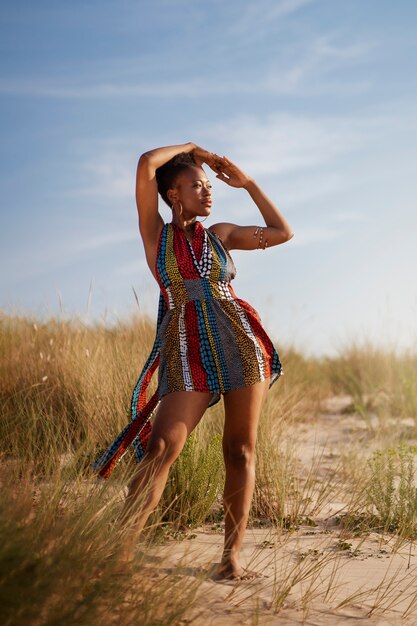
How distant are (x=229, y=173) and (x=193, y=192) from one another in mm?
386

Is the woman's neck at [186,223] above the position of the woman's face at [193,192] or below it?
below

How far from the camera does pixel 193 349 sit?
357cm

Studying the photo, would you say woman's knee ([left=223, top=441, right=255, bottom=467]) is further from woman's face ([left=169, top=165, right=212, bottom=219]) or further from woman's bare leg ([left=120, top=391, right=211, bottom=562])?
woman's face ([left=169, top=165, right=212, bottom=219])

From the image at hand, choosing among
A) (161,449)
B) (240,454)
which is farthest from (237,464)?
(161,449)

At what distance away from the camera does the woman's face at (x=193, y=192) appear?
Answer: 3.81m

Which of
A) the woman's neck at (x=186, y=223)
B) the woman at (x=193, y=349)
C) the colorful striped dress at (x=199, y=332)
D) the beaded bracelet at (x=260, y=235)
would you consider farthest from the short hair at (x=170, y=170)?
the beaded bracelet at (x=260, y=235)

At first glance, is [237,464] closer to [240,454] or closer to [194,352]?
[240,454]

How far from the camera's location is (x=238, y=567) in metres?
3.59

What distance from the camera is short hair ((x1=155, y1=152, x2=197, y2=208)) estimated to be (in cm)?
387

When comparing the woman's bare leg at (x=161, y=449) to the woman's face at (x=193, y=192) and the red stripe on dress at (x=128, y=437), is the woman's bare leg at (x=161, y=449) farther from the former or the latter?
the woman's face at (x=193, y=192)

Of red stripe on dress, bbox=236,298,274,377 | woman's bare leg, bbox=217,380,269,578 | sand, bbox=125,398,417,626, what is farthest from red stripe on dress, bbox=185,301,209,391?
sand, bbox=125,398,417,626

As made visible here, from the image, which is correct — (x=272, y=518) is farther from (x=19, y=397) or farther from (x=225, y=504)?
(x=19, y=397)

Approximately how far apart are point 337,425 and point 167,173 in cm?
655

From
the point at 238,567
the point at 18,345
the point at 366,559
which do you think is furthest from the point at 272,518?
the point at 18,345
